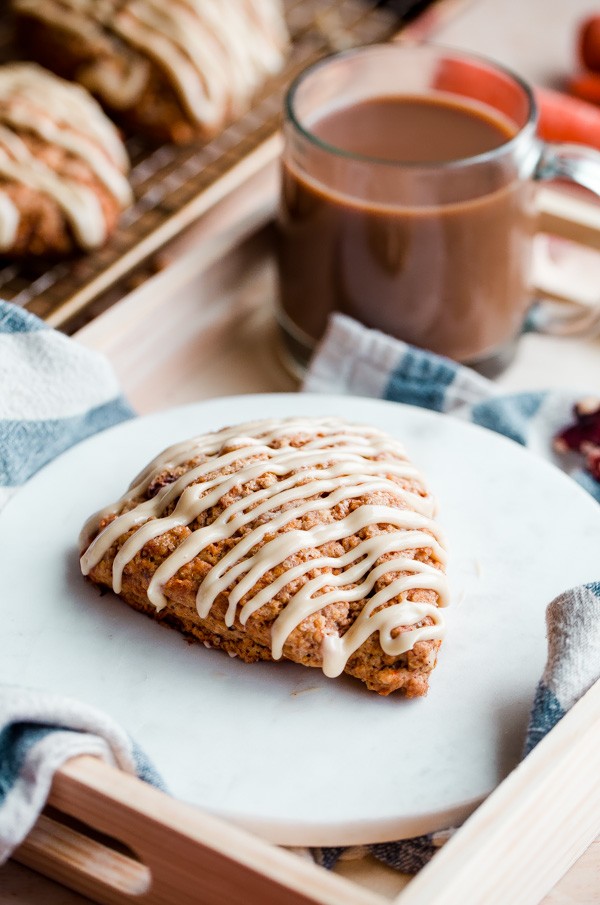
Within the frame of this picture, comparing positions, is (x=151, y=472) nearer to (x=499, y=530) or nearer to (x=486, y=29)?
(x=499, y=530)

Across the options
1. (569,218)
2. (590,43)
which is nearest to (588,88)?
(590,43)

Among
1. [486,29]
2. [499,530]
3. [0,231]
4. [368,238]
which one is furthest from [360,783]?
[486,29]

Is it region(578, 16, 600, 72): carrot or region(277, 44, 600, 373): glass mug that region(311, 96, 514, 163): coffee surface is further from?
region(578, 16, 600, 72): carrot

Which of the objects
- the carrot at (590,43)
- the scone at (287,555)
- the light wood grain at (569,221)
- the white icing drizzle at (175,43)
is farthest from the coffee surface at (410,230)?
the carrot at (590,43)

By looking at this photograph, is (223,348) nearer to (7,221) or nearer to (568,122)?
(7,221)

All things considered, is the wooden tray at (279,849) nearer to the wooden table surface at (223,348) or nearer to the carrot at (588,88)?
the wooden table surface at (223,348)

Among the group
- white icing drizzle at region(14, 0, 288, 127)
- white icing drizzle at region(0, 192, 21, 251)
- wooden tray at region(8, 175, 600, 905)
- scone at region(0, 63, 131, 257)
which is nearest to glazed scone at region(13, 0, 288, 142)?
white icing drizzle at region(14, 0, 288, 127)
